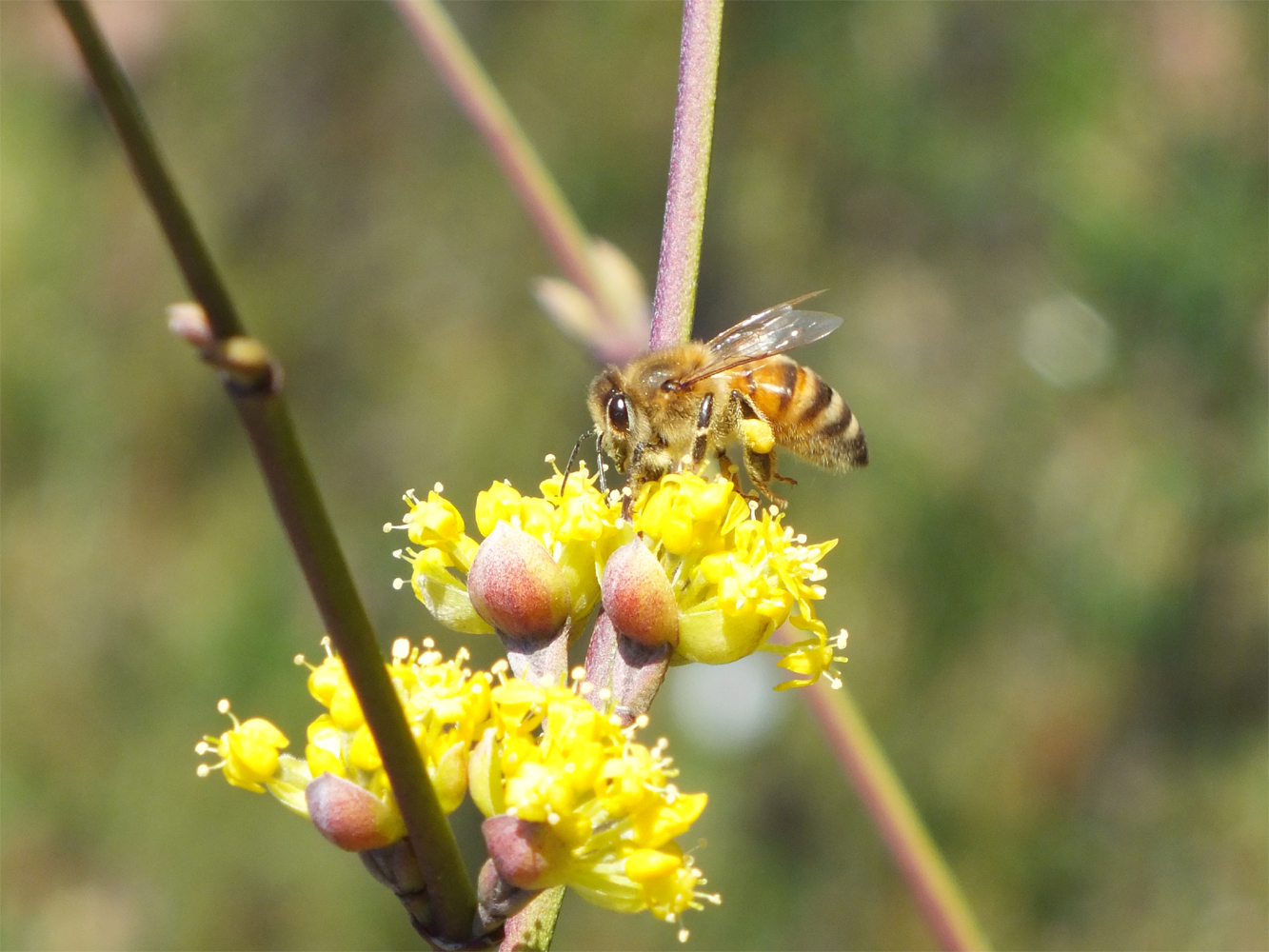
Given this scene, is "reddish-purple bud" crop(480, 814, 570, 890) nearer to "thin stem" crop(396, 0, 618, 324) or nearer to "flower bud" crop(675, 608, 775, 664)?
"flower bud" crop(675, 608, 775, 664)

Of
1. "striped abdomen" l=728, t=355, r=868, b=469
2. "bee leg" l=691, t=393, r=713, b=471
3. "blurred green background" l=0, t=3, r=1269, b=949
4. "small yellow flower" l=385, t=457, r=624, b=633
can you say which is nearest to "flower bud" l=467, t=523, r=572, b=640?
"small yellow flower" l=385, t=457, r=624, b=633

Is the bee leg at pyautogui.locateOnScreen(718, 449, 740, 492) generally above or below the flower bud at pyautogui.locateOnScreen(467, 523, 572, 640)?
above

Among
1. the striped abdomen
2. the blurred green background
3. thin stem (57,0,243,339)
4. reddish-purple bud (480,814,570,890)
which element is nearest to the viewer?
thin stem (57,0,243,339)

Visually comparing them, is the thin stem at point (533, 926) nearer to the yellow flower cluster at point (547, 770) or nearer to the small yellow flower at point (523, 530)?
the yellow flower cluster at point (547, 770)

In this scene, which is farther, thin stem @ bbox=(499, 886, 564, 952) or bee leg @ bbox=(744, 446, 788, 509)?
bee leg @ bbox=(744, 446, 788, 509)

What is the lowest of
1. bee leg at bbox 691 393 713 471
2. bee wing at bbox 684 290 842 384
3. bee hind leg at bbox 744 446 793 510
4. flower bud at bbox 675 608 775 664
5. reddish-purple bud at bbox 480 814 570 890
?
reddish-purple bud at bbox 480 814 570 890

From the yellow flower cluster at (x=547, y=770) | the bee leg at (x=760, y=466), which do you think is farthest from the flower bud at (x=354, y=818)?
the bee leg at (x=760, y=466)

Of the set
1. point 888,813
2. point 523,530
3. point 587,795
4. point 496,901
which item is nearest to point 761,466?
point 888,813

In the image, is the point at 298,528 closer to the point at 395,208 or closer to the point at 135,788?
the point at 135,788
